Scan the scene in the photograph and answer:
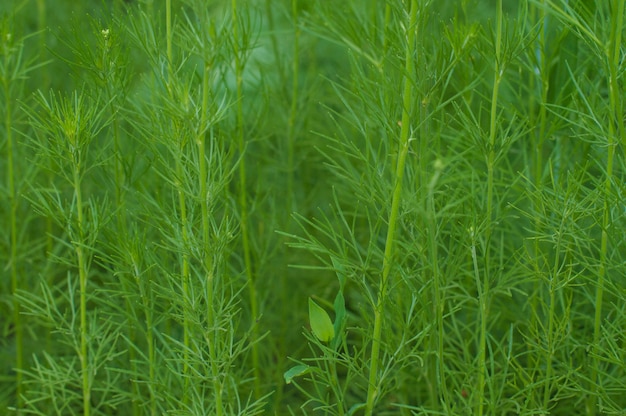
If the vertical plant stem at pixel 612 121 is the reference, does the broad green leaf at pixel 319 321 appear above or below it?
below

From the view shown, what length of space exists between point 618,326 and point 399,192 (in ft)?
1.41

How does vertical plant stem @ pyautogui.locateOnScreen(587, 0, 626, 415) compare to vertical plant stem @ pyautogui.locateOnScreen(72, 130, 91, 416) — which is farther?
vertical plant stem @ pyautogui.locateOnScreen(72, 130, 91, 416)

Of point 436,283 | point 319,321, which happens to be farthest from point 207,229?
point 436,283

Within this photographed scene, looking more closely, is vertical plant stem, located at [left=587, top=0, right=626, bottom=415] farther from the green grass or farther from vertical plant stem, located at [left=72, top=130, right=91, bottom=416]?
vertical plant stem, located at [left=72, top=130, right=91, bottom=416]

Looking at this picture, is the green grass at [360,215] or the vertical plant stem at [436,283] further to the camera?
the green grass at [360,215]

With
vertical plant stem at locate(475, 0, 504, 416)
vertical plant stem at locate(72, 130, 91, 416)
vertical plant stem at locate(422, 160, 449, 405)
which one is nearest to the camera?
vertical plant stem at locate(422, 160, 449, 405)

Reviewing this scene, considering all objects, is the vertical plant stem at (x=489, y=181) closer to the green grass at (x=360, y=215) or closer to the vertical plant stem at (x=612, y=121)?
the green grass at (x=360, y=215)

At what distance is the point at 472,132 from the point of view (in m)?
1.11

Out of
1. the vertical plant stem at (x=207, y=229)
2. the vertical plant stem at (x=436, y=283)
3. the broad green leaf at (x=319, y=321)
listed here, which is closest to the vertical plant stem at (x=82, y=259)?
the vertical plant stem at (x=207, y=229)

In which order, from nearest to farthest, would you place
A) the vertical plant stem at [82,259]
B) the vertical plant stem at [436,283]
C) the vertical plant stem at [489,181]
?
the vertical plant stem at [436,283] → the vertical plant stem at [489,181] → the vertical plant stem at [82,259]

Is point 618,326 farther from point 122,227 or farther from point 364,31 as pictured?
point 122,227

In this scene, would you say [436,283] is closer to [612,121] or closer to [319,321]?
[319,321]

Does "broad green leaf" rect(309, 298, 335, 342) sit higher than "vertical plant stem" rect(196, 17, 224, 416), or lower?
lower

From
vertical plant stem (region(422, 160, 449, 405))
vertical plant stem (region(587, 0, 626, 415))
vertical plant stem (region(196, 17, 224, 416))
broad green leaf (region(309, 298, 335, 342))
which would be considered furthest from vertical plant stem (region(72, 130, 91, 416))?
vertical plant stem (region(587, 0, 626, 415))
